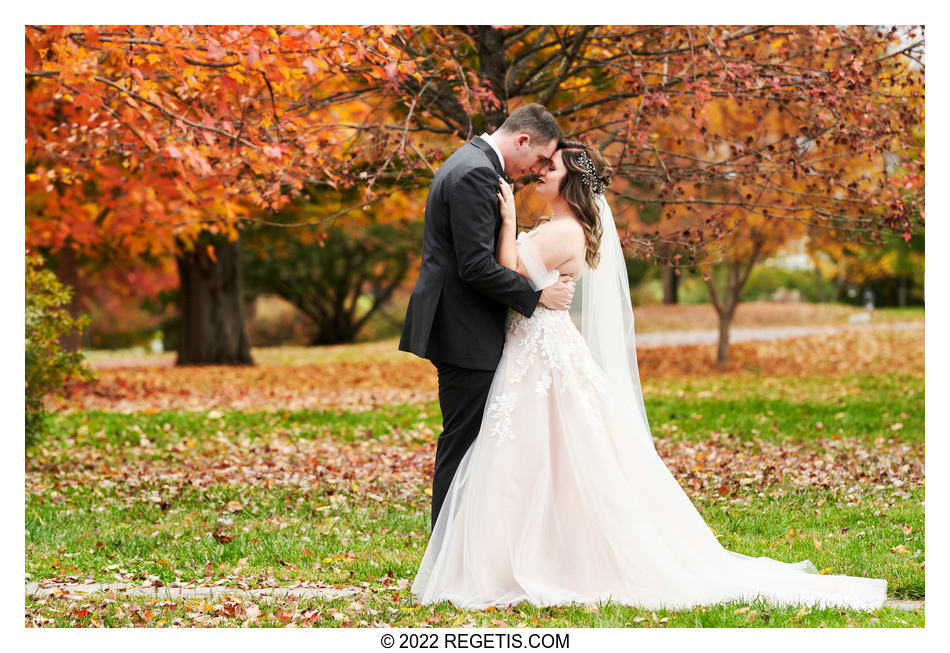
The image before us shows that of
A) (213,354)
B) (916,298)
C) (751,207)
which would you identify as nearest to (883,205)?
(751,207)

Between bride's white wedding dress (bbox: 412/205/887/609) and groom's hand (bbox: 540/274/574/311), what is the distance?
5 centimetres

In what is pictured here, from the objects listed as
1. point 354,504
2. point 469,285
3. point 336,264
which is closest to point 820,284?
point 336,264

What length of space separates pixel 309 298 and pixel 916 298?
22.7 meters

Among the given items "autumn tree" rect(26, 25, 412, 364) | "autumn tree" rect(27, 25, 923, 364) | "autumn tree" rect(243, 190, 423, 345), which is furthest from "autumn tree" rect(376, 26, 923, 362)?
"autumn tree" rect(243, 190, 423, 345)

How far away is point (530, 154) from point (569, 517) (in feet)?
6.07

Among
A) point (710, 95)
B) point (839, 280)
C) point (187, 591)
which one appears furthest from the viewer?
point (839, 280)

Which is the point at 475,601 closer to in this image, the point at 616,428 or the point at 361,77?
the point at 616,428

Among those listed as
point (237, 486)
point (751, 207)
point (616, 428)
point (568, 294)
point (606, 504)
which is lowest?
point (237, 486)

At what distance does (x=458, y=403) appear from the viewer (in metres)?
4.50

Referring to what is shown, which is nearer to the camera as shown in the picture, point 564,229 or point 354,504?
point 564,229

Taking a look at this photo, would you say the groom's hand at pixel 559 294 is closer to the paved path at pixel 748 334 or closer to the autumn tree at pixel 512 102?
the autumn tree at pixel 512 102

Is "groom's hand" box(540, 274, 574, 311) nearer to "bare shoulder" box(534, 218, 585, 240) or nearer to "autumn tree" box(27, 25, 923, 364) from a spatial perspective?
"bare shoulder" box(534, 218, 585, 240)

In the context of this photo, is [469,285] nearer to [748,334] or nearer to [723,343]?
[723,343]

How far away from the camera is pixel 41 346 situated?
7.72m
